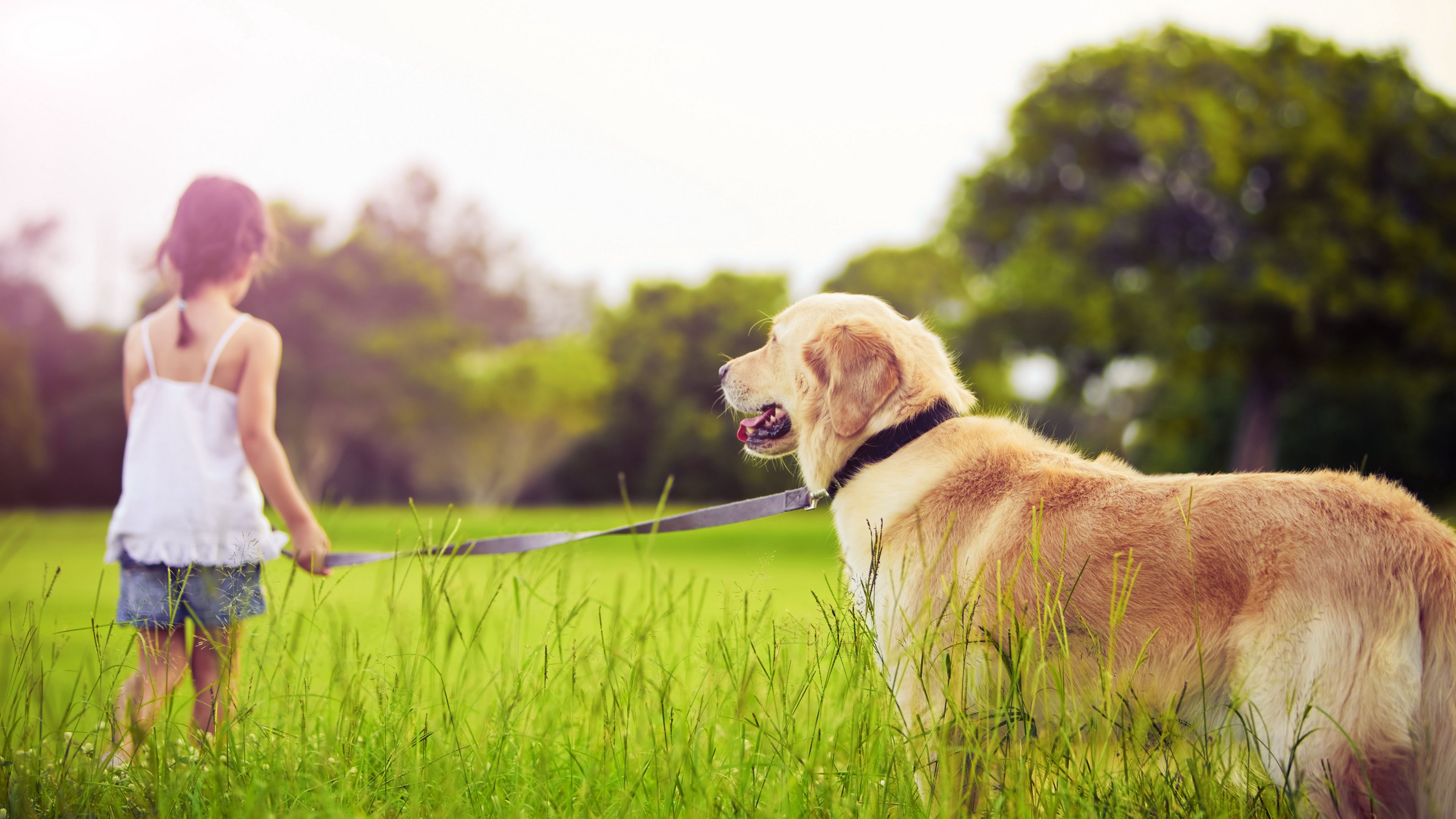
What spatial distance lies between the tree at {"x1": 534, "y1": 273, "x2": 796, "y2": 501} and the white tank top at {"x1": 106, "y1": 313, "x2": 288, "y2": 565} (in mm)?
28336

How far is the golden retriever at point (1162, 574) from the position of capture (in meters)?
2.13

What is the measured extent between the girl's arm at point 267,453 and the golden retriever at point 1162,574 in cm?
190

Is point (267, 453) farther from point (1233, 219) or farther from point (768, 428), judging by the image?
point (1233, 219)

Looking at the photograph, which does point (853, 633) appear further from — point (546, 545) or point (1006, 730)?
point (546, 545)

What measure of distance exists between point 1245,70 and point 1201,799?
61.6ft

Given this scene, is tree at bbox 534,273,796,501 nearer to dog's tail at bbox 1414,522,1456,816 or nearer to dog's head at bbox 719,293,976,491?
dog's head at bbox 719,293,976,491

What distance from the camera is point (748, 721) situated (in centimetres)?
228

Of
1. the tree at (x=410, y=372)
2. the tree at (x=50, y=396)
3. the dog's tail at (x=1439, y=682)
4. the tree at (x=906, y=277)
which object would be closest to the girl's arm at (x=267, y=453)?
the dog's tail at (x=1439, y=682)

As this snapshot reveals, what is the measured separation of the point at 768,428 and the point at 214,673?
7.63 feet

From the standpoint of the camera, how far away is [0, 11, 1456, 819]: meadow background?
2.39m

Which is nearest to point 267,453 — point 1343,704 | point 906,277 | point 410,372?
point 1343,704

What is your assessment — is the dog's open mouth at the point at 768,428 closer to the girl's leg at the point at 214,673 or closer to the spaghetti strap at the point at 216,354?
the girl's leg at the point at 214,673

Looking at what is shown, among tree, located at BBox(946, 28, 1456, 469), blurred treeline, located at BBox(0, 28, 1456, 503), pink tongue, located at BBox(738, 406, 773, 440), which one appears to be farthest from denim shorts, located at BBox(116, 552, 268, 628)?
tree, located at BBox(946, 28, 1456, 469)

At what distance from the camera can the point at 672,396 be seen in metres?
36.2
